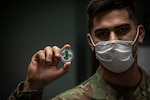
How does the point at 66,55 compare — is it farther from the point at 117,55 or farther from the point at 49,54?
the point at 117,55

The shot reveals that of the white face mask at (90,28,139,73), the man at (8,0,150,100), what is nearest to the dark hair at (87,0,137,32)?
the man at (8,0,150,100)

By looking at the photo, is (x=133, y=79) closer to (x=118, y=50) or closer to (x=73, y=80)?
(x=118, y=50)

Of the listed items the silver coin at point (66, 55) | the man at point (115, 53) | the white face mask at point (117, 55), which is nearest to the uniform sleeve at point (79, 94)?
the man at point (115, 53)

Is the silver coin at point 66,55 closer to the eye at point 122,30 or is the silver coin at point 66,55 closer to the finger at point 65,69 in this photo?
the finger at point 65,69

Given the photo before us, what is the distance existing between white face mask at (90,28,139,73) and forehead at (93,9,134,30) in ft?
0.28

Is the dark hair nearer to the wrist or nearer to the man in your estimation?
the man

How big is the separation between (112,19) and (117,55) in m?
0.18

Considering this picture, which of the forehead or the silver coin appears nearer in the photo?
the silver coin

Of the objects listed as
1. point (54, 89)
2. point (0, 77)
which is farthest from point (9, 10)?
point (54, 89)

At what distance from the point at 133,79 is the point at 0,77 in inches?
74.6

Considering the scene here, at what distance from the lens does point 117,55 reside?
151 centimetres

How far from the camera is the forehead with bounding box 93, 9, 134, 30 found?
58.8 inches

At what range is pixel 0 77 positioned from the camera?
3.11m

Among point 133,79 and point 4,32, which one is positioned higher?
point 4,32
